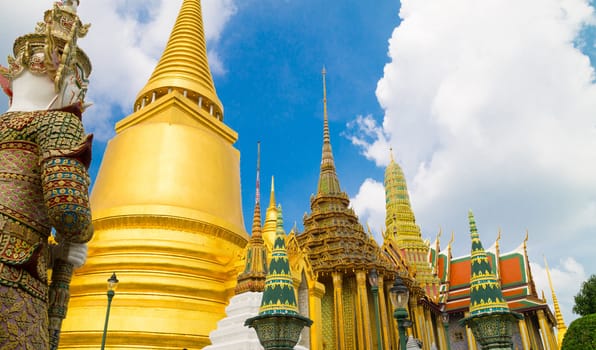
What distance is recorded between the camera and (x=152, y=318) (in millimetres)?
11359

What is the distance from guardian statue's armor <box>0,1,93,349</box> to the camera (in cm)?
249

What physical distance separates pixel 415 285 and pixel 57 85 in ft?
73.0

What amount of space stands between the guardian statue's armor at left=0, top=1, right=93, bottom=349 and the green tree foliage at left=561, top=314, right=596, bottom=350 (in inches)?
630

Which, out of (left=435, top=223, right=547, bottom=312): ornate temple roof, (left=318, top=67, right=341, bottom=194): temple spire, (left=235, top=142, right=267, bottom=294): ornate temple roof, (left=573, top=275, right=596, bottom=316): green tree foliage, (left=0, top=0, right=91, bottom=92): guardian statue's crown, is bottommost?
(left=0, top=0, right=91, bottom=92): guardian statue's crown

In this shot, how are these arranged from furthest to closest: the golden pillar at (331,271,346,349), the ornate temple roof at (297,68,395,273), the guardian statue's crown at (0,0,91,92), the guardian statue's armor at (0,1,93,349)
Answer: the ornate temple roof at (297,68,395,273) → the golden pillar at (331,271,346,349) → the guardian statue's crown at (0,0,91,92) → the guardian statue's armor at (0,1,93,349)

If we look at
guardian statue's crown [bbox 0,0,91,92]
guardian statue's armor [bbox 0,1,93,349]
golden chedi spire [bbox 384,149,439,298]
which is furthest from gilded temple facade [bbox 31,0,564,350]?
guardian statue's armor [bbox 0,1,93,349]

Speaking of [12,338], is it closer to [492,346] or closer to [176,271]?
Answer: [492,346]

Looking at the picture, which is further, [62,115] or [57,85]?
[57,85]

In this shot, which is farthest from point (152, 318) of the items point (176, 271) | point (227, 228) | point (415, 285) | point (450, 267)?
point (450, 267)

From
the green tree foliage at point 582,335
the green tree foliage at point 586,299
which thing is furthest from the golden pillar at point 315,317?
the green tree foliage at point 586,299

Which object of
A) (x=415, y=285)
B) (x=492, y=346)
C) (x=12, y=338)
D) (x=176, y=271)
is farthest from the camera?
(x=415, y=285)

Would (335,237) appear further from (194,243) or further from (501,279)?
(501,279)

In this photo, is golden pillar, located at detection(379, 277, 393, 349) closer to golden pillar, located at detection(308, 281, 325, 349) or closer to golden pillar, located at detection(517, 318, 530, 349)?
golden pillar, located at detection(308, 281, 325, 349)

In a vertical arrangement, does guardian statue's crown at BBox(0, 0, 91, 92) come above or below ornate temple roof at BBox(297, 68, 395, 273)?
below
